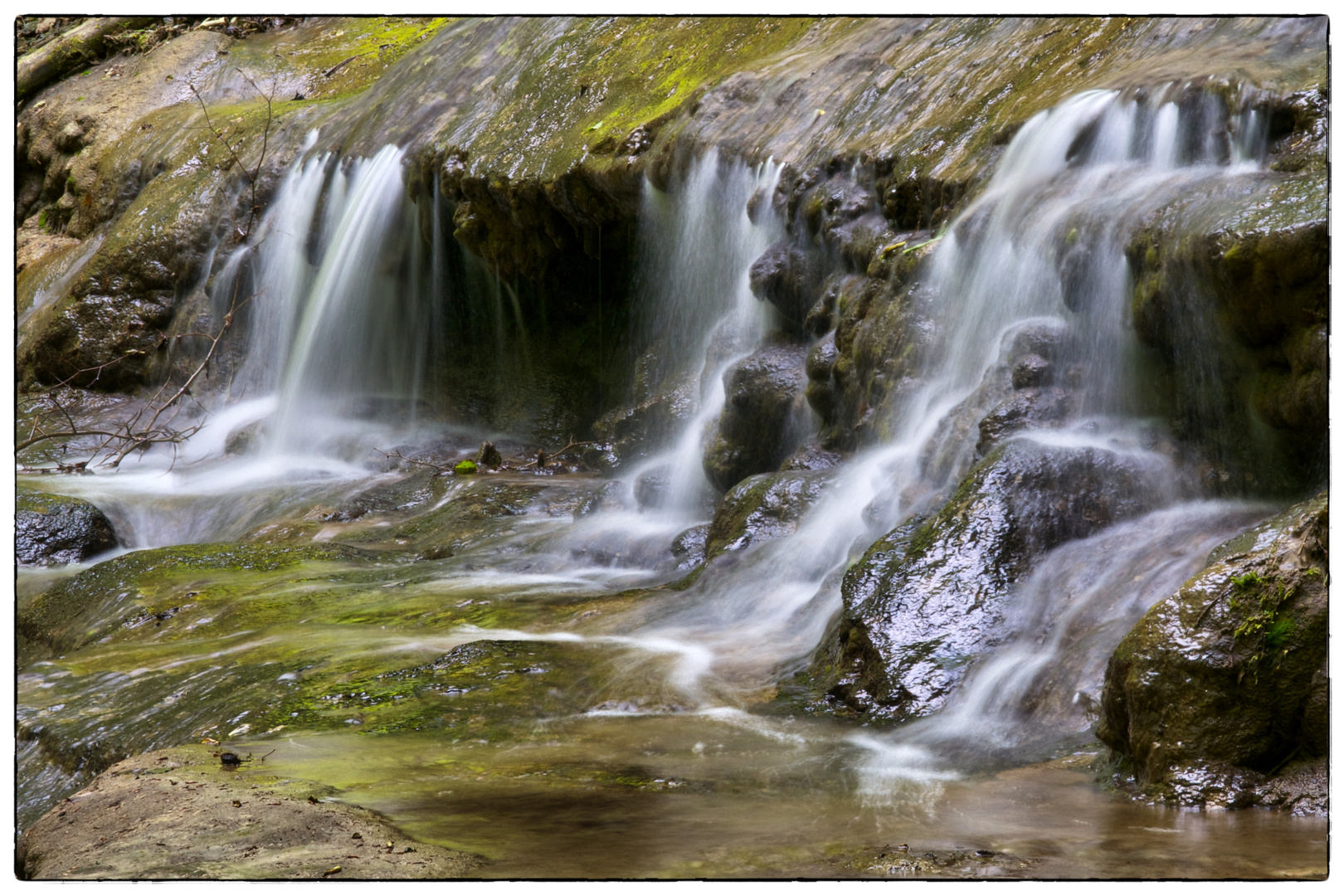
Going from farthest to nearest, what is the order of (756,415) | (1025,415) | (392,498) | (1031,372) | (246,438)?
(246,438)
(392,498)
(756,415)
(1031,372)
(1025,415)

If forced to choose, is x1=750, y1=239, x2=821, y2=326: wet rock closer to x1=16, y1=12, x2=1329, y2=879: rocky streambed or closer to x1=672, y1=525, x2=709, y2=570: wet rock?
x1=16, y1=12, x2=1329, y2=879: rocky streambed

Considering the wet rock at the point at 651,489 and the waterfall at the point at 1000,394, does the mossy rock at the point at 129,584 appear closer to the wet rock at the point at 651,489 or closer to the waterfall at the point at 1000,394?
the wet rock at the point at 651,489

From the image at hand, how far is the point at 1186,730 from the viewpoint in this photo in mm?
3166

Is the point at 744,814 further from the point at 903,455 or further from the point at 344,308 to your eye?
the point at 344,308

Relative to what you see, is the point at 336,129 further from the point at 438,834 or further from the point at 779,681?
the point at 438,834

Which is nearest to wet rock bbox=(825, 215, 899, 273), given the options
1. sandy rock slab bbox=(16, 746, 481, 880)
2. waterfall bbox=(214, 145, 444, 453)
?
sandy rock slab bbox=(16, 746, 481, 880)

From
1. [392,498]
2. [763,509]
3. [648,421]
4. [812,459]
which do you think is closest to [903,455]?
[763,509]

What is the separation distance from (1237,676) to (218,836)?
2.54 meters

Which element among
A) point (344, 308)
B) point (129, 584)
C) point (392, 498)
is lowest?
point (129, 584)

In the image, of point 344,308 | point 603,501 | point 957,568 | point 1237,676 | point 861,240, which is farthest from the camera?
point 344,308

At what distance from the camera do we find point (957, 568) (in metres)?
4.73

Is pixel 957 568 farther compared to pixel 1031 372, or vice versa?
pixel 1031 372

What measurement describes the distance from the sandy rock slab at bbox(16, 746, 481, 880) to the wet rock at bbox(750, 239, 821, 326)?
5776 millimetres

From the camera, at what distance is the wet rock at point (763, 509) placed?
20.8ft
